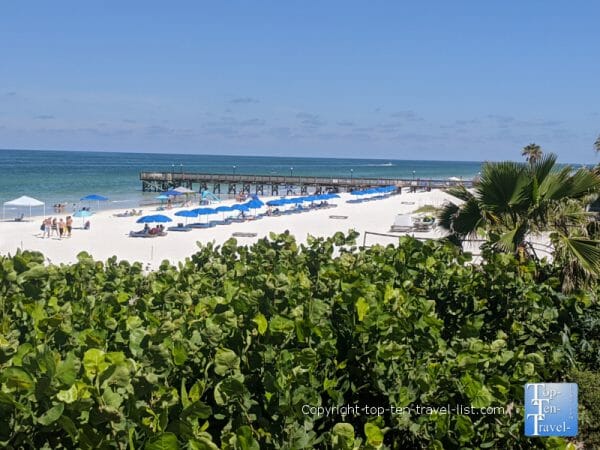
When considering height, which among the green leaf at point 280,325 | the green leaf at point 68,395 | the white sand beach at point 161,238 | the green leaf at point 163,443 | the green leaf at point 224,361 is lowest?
the white sand beach at point 161,238

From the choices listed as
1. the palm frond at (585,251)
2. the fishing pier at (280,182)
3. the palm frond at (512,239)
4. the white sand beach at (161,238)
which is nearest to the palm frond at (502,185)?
the palm frond at (512,239)

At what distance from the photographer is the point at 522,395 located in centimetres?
368

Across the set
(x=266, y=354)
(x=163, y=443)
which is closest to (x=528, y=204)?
(x=266, y=354)

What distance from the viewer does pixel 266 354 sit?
298cm

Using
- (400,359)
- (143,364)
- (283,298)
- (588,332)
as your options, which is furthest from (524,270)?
(143,364)

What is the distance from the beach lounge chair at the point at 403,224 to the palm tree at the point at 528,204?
63.6 feet

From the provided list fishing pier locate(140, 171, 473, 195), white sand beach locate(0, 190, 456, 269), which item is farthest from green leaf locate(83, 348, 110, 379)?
fishing pier locate(140, 171, 473, 195)

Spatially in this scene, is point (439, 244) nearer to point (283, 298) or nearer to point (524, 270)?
point (524, 270)

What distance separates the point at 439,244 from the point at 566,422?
9.79ft

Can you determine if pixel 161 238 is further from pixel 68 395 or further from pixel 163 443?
pixel 163 443

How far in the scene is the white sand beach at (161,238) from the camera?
23.1 meters

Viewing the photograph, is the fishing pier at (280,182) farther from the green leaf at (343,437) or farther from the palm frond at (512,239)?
the green leaf at (343,437)

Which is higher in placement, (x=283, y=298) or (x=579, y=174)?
(x=579, y=174)

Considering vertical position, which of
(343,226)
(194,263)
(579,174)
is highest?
(579,174)
